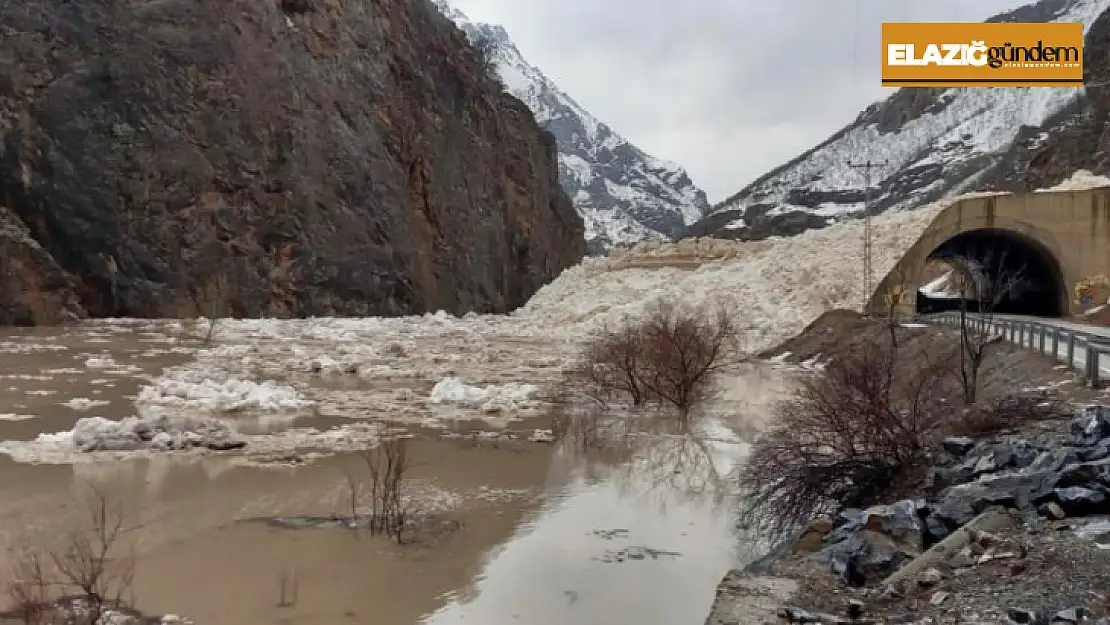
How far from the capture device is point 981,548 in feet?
20.7

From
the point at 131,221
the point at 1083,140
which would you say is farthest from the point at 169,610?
the point at 1083,140

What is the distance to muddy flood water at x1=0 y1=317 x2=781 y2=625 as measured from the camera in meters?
7.29

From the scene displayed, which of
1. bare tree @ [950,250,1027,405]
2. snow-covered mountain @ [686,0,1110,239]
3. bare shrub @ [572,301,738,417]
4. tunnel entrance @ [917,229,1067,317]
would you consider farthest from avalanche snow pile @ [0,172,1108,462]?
snow-covered mountain @ [686,0,1110,239]

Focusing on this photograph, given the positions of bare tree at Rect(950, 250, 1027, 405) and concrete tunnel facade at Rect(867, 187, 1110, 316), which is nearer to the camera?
bare tree at Rect(950, 250, 1027, 405)

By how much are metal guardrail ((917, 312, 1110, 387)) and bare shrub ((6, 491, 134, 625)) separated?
40.1ft

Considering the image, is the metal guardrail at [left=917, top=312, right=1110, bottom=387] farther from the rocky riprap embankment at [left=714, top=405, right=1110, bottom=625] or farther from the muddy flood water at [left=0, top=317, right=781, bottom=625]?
the muddy flood water at [left=0, top=317, right=781, bottom=625]

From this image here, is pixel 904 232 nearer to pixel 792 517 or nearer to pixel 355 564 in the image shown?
pixel 792 517

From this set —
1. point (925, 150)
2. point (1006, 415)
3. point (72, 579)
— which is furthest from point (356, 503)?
point (925, 150)

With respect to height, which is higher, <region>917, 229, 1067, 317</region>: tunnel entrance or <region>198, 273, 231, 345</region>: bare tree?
<region>917, 229, 1067, 317</region>: tunnel entrance

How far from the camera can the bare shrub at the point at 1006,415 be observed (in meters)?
9.91

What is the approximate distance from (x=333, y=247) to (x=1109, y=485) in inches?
1626

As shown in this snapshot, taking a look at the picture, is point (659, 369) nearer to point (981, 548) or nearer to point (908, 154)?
point (981, 548)

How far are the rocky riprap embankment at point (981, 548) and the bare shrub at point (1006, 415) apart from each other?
53.5 inches

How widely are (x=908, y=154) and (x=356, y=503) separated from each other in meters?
168
